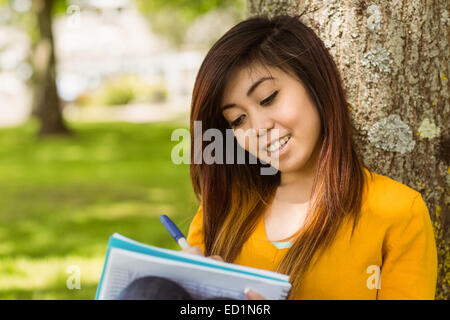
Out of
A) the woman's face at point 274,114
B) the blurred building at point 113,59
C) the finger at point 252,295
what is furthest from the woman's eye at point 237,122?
the blurred building at point 113,59

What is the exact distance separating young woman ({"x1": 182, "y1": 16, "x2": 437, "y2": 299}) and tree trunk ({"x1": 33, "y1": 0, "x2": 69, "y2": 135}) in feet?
40.8

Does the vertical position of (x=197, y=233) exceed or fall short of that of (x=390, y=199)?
it falls short

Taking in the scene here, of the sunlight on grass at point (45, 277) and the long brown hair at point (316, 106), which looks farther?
the sunlight on grass at point (45, 277)

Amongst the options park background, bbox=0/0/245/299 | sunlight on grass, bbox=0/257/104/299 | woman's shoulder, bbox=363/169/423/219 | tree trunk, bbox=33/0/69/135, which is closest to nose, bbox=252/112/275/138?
woman's shoulder, bbox=363/169/423/219

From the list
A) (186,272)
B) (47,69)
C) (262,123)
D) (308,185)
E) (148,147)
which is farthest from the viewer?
(47,69)

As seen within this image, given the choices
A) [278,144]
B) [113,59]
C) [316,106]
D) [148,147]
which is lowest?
[148,147]

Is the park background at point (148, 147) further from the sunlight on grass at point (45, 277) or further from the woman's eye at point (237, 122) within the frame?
the woman's eye at point (237, 122)

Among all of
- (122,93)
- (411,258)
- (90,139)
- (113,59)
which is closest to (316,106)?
(411,258)

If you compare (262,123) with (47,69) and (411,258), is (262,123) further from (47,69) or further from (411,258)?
(47,69)

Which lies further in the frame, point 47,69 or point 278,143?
point 47,69

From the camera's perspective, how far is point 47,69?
1357 cm

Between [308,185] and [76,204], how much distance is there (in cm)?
554

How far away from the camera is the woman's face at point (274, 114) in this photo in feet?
5.36

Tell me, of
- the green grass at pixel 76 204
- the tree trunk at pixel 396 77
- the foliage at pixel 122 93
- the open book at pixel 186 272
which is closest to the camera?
the open book at pixel 186 272
